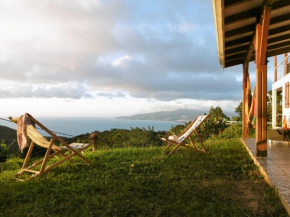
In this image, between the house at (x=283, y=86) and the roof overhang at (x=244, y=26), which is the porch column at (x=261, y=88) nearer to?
the roof overhang at (x=244, y=26)

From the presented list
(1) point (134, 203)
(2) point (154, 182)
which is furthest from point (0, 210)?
(2) point (154, 182)

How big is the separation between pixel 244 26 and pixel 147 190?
13.3 feet

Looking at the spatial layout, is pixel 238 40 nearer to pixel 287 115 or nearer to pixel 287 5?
pixel 287 5

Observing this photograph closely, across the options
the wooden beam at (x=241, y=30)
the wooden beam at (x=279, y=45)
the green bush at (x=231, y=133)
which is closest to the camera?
the wooden beam at (x=241, y=30)

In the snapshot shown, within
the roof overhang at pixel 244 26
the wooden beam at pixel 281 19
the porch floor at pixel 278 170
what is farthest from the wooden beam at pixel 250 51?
the porch floor at pixel 278 170

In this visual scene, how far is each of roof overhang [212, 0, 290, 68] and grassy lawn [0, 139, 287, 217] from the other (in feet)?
8.40

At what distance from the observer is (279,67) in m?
12.8

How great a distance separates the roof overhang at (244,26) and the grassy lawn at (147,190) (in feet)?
8.40

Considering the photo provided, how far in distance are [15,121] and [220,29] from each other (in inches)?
163

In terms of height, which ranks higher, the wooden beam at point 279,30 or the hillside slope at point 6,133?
the wooden beam at point 279,30

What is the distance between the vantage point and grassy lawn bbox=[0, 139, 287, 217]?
2817 millimetres

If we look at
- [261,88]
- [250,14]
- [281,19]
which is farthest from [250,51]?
[261,88]

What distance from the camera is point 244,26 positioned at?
5.41m

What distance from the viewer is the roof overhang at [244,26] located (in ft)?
13.9
